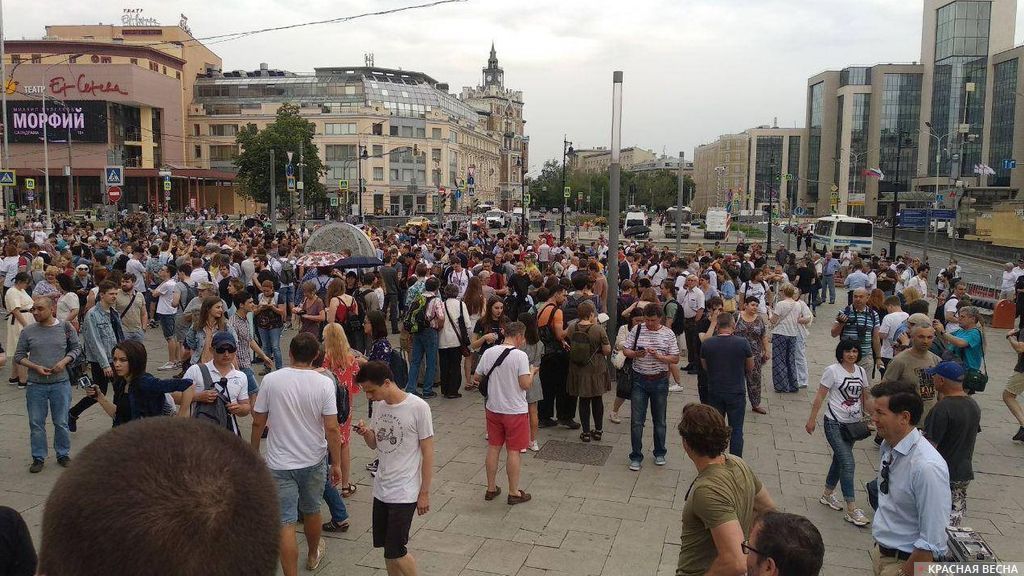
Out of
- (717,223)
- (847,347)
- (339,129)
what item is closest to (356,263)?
(847,347)

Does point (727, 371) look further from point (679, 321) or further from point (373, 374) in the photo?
point (679, 321)

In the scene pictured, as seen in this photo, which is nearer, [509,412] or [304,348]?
[304,348]

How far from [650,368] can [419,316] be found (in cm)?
390

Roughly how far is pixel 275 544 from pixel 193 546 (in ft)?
0.48

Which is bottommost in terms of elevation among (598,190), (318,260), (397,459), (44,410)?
(44,410)

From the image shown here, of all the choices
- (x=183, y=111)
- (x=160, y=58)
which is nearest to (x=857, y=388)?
(x=160, y=58)

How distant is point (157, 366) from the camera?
12570mm

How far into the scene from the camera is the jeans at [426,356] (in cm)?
1061

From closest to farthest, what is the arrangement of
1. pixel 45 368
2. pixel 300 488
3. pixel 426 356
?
1. pixel 300 488
2. pixel 45 368
3. pixel 426 356

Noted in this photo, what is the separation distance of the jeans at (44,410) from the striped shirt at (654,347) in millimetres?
5913

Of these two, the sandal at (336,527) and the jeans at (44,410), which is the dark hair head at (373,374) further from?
the jeans at (44,410)

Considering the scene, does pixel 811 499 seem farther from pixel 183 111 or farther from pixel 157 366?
pixel 183 111

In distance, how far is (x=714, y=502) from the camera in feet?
11.7

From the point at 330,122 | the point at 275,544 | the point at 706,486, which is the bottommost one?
the point at 706,486
